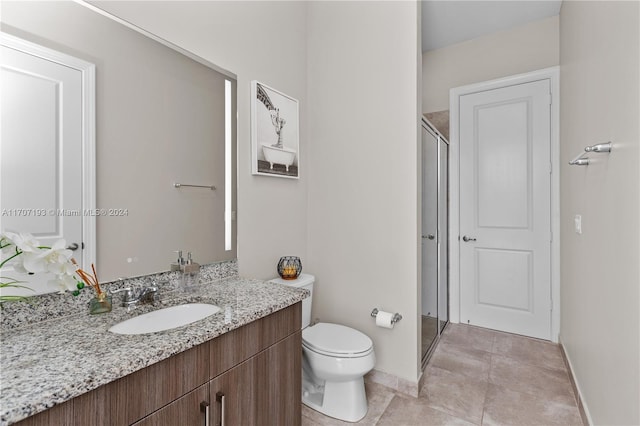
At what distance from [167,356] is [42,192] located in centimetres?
71

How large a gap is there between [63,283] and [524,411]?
231 cm

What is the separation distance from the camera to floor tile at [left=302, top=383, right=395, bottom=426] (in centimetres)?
177

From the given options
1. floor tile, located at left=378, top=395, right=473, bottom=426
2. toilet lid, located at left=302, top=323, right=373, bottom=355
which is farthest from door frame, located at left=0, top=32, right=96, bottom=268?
floor tile, located at left=378, top=395, right=473, bottom=426

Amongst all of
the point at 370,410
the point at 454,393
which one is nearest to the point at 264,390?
the point at 370,410

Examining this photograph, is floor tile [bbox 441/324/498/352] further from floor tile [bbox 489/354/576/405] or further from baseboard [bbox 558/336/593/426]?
baseboard [bbox 558/336/593/426]

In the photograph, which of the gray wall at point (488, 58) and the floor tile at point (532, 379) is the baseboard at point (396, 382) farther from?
the gray wall at point (488, 58)

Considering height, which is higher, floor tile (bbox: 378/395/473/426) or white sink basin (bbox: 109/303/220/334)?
white sink basin (bbox: 109/303/220/334)

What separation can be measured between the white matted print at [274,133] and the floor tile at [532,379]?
77.9 inches

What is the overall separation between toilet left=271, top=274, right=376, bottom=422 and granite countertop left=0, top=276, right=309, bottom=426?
2.01 feet

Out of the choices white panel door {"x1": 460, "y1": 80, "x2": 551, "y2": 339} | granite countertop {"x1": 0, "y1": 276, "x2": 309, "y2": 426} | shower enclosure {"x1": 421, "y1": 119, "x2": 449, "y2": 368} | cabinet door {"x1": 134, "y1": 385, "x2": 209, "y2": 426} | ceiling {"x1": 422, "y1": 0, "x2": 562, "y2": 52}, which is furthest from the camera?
white panel door {"x1": 460, "y1": 80, "x2": 551, "y2": 339}

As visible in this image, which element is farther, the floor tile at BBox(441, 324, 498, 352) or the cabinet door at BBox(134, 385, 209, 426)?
the floor tile at BBox(441, 324, 498, 352)

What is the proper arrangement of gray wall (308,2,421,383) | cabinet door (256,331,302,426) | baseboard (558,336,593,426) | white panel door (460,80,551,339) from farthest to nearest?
white panel door (460,80,551,339)
gray wall (308,2,421,383)
baseboard (558,336,593,426)
cabinet door (256,331,302,426)

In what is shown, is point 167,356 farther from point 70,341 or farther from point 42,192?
point 42,192

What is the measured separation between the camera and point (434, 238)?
2.69 meters
